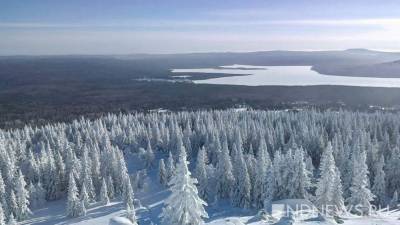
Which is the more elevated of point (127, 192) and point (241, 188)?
point (241, 188)

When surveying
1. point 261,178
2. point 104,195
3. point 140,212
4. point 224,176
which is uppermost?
point 261,178

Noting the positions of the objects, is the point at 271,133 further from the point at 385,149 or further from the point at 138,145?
the point at 138,145

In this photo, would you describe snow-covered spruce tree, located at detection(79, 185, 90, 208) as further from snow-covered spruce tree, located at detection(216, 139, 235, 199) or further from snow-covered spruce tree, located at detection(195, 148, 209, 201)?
snow-covered spruce tree, located at detection(216, 139, 235, 199)

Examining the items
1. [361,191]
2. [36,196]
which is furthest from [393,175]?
[36,196]

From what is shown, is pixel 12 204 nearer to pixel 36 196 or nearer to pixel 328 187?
pixel 36 196

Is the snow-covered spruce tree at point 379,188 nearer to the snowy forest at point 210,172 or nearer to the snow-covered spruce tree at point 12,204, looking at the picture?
the snowy forest at point 210,172

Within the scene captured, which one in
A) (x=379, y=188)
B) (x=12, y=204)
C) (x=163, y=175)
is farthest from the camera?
(x=163, y=175)

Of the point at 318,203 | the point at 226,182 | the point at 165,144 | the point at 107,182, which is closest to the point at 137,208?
the point at 107,182

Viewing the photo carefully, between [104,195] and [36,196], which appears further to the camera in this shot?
[36,196]
